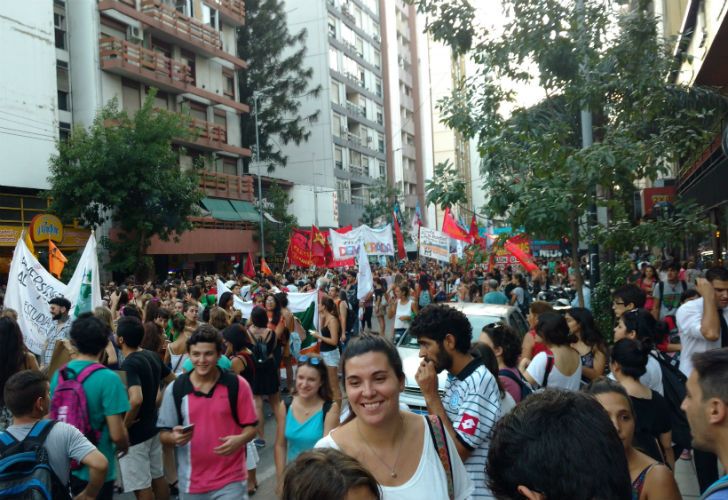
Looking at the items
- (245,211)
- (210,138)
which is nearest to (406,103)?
(245,211)

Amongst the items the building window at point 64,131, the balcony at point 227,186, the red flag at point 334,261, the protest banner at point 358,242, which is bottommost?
the red flag at point 334,261

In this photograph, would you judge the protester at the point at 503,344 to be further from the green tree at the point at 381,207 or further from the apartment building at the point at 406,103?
the apartment building at the point at 406,103

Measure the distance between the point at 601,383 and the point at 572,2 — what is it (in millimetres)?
7366

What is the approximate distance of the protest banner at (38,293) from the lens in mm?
7879

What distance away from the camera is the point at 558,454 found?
184 centimetres

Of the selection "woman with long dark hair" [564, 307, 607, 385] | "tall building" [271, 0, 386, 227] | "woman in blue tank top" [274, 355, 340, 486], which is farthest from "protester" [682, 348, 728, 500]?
"tall building" [271, 0, 386, 227]

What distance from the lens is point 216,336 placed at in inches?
189

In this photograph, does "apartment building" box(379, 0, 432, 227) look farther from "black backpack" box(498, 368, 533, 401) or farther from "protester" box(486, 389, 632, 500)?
"protester" box(486, 389, 632, 500)

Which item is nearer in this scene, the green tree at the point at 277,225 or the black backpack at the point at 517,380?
the black backpack at the point at 517,380

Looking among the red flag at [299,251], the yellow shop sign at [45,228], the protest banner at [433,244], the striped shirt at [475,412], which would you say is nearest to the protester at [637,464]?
the striped shirt at [475,412]

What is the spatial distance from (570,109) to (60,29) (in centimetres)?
2475

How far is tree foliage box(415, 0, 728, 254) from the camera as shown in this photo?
848cm

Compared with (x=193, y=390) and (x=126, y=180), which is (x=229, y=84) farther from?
(x=193, y=390)

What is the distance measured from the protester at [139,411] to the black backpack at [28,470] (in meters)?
1.72
